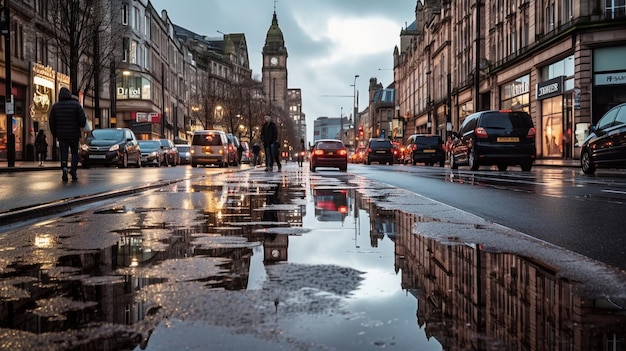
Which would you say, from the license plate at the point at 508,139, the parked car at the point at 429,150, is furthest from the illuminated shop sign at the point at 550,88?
the license plate at the point at 508,139

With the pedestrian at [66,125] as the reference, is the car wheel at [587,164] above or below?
below

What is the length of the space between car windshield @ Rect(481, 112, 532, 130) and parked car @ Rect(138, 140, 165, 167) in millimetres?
20045

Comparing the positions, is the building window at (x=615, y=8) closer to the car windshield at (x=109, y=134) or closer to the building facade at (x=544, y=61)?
the building facade at (x=544, y=61)

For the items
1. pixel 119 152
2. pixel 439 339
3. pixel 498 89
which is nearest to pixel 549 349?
pixel 439 339

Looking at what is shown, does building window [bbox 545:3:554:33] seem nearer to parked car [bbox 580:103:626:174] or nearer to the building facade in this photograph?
the building facade

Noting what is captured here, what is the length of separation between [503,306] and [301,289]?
99 centimetres

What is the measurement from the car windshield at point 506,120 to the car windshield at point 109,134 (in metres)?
15.5

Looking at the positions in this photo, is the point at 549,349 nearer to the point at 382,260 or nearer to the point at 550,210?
the point at 382,260

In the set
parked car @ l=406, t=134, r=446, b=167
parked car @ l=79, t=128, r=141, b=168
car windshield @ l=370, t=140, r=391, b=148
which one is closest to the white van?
parked car @ l=79, t=128, r=141, b=168

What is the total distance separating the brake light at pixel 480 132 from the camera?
2114 centimetres

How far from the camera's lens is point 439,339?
2355 mm

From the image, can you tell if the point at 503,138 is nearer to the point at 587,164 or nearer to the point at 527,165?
the point at 527,165

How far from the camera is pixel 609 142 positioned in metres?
16.2

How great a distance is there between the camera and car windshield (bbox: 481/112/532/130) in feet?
69.2
